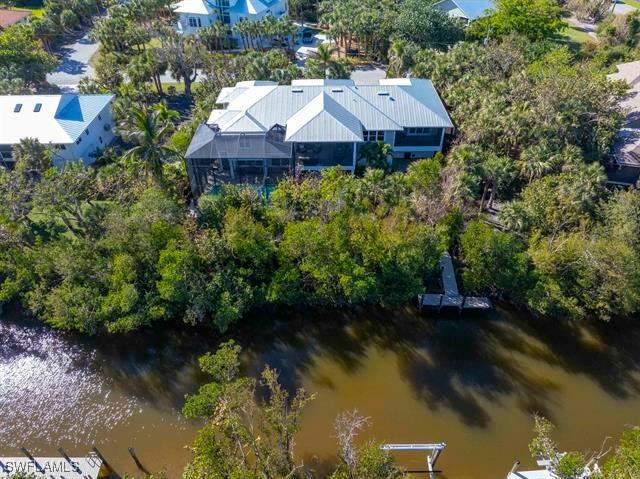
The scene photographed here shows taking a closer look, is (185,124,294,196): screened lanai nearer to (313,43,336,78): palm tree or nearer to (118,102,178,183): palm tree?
(118,102,178,183): palm tree

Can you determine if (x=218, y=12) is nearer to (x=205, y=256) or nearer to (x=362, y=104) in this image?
(x=362, y=104)

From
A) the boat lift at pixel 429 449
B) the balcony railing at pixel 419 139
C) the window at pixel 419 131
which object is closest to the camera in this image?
the boat lift at pixel 429 449

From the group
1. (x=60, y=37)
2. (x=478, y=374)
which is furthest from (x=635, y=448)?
(x=60, y=37)

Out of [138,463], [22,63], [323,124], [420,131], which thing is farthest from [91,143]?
[420,131]

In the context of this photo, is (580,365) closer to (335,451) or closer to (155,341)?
(335,451)

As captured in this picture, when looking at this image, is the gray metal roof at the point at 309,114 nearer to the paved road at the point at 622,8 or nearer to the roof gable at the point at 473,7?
the roof gable at the point at 473,7

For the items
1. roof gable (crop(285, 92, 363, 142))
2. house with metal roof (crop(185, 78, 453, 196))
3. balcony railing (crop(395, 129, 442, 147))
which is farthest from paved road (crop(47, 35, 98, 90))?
balcony railing (crop(395, 129, 442, 147))

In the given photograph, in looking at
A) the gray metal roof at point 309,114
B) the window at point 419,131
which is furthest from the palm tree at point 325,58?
the window at point 419,131
